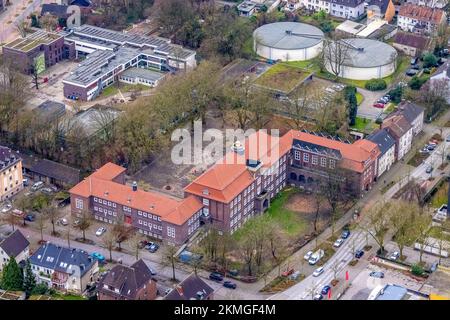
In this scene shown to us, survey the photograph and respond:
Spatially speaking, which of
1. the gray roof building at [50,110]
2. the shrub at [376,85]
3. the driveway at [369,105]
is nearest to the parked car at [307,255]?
the driveway at [369,105]

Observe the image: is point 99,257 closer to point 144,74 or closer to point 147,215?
point 147,215

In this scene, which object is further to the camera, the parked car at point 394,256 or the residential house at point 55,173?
the residential house at point 55,173

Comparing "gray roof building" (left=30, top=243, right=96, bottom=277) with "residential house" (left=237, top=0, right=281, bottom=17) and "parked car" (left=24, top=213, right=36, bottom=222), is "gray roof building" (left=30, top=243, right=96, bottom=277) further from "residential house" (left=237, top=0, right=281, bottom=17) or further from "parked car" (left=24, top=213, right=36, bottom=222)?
"residential house" (left=237, top=0, right=281, bottom=17)

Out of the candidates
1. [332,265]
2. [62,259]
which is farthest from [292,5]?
[62,259]

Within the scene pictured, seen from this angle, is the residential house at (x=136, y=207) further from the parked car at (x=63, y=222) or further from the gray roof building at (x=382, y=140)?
the gray roof building at (x=382, y=140)

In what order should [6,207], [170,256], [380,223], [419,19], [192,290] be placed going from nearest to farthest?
[192,290], [170,256], [380,223], [6,207], [419,19]

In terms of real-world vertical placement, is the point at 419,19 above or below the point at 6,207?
above
